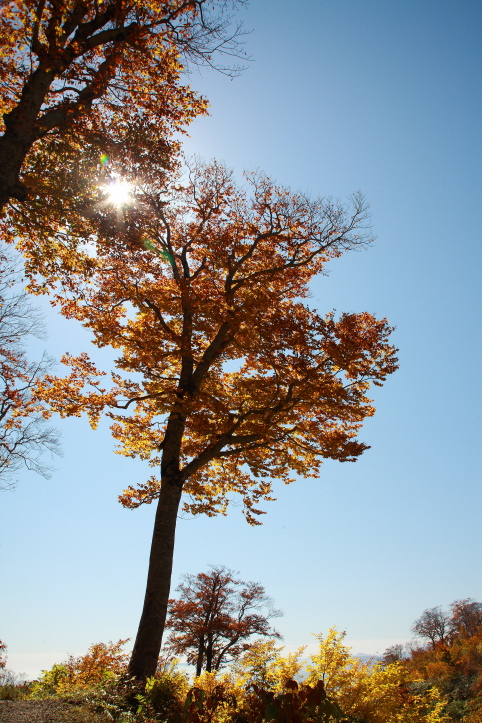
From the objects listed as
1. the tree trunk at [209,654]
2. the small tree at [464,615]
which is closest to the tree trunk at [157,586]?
the tree trunk at [209,654]

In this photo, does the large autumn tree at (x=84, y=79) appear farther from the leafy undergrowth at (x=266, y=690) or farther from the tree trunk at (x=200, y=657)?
the tree trunk at (x=200, y=657)

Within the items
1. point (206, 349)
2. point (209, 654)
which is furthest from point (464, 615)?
point (206, 349)

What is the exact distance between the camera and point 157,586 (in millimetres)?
8312

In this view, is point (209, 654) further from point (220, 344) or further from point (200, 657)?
point (220, 344)

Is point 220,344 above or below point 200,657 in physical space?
above

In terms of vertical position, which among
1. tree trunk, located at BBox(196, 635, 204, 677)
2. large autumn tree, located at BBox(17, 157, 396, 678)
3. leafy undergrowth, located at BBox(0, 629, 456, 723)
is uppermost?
large autumn tree, located at BBox(17, 157, 396, 678)

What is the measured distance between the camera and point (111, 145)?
782 cm

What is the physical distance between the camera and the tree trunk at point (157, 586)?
7703 millimetres

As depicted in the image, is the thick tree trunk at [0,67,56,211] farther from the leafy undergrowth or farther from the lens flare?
the leafy undergrowth

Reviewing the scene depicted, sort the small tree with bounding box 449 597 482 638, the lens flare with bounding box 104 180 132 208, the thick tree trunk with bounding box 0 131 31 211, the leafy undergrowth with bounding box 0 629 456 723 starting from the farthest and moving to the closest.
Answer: the small tree with bounding box 449 597 482 638, the lens flare with bounding box 104 180 132 208, the thick tree trunk with bounding box 0 131 31 211, the leafy undergrowth with bounding box 0 629 456 723

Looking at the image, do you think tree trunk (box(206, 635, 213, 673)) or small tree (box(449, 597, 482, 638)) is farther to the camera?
small tree (box(449, 597, 482, 638))

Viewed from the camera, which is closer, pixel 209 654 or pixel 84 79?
pixel 84 79

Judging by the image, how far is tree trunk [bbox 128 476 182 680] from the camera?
770 centimetres

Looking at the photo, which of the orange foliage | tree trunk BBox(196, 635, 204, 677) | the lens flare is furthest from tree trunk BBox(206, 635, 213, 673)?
the lens flare
